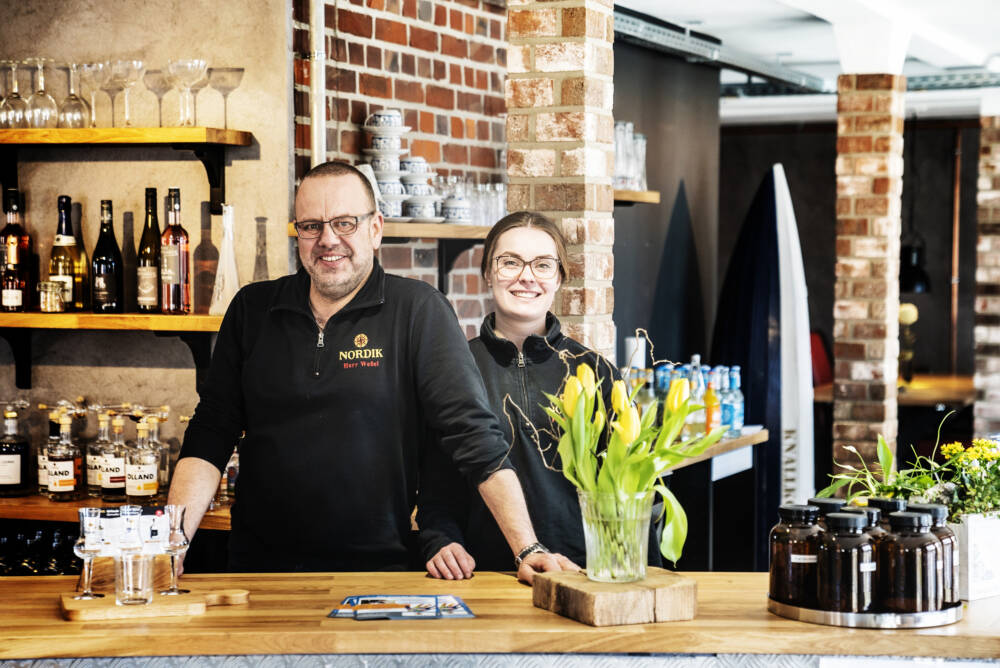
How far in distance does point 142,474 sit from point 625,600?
6.48ft

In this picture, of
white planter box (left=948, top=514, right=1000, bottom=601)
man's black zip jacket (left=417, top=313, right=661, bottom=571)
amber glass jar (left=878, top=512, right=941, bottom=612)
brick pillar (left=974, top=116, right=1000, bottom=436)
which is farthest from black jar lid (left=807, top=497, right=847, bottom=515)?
brick pillar (left=974, top=116, right=1000, bottom=436)

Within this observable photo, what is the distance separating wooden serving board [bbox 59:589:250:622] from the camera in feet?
6.38

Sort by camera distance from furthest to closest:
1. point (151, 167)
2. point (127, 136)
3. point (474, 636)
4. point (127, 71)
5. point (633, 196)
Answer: point (633, 196) < point (151, 167) < point (127, 71) < point (127, 136) < point (474, 636)

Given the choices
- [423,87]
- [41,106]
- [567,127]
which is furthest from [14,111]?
[567,127]

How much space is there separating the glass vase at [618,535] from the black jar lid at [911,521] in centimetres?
37

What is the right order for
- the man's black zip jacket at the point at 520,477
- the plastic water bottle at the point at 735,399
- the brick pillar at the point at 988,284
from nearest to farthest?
the man's black zip jacket at the point at 520,477 < the plastic water bottle at the point at 735,399 < the brick pillar at the point at 988,284

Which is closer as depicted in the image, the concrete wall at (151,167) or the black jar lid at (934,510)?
the black jar lid at (934,510)

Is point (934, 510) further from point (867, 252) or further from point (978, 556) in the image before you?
point (867, 252)

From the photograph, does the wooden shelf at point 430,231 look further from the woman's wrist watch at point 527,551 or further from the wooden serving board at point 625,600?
the wooden serving board at point 625,600

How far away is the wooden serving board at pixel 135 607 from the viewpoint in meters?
1.95

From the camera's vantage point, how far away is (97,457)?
361cm

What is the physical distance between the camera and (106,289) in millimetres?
3596

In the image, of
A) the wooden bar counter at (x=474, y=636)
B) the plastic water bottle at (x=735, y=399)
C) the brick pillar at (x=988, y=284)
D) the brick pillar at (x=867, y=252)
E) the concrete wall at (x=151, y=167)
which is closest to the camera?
the wooden bar counter at (x=474, y=636)

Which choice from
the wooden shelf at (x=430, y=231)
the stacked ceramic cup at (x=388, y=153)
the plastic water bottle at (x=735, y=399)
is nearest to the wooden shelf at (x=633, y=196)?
the plastic water bottle at (x=735, y=399)
